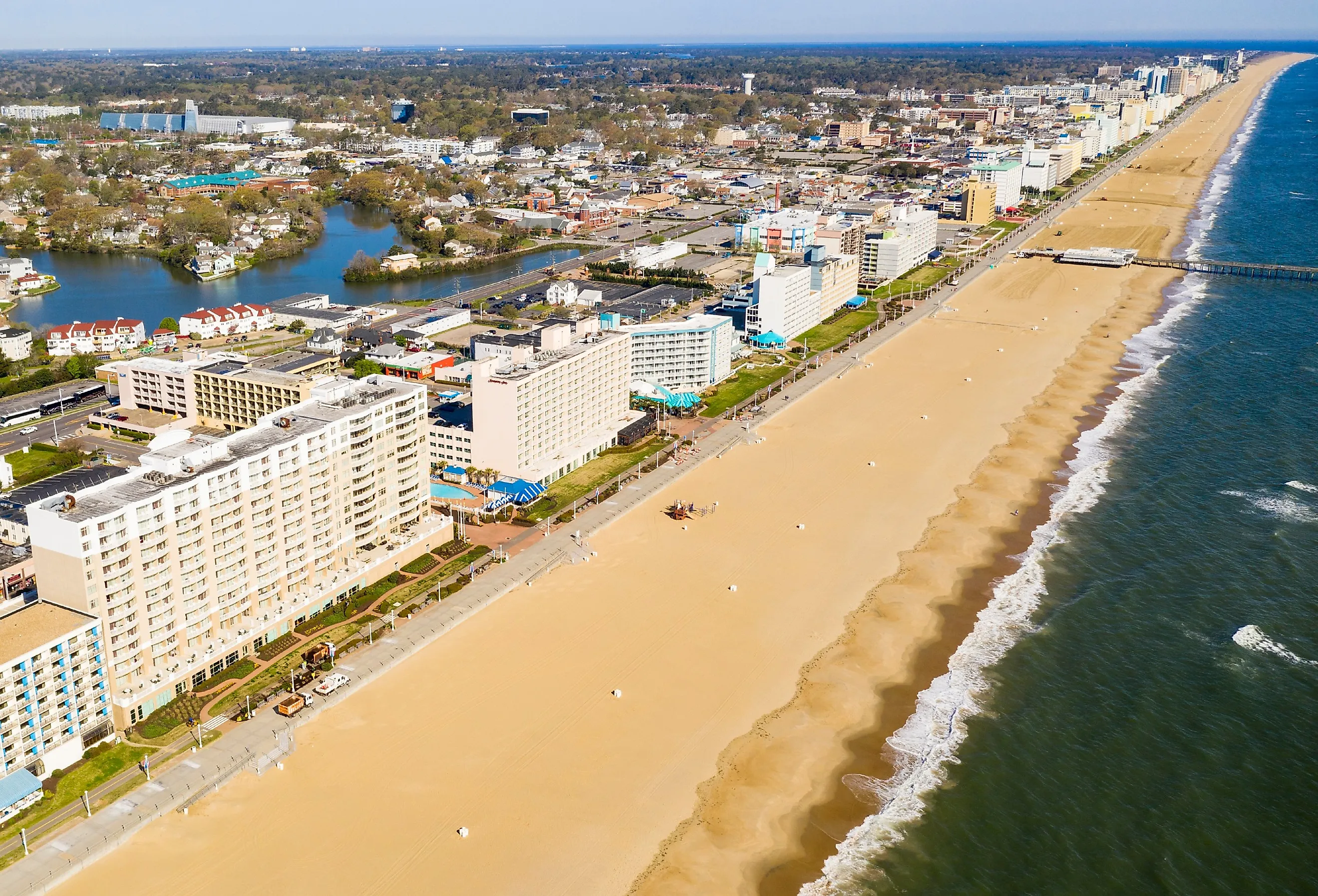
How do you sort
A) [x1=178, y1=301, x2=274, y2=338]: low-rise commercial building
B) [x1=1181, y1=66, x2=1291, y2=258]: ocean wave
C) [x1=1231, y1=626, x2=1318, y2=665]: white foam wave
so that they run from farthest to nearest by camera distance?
[x1=1181, y1=66, x2=1291, y2=258]: ocean wave, [x1=178, y1=301, x2=274, y2=338]: low-rise commercial building, [x1=1231, y1=626, x2=1318, y2=665]: white foam wave

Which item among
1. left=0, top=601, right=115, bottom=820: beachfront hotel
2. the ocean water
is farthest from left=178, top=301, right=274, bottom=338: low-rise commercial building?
the ocean water

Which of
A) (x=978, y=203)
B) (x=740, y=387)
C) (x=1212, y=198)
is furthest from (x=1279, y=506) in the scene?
(x=1212, y=198)

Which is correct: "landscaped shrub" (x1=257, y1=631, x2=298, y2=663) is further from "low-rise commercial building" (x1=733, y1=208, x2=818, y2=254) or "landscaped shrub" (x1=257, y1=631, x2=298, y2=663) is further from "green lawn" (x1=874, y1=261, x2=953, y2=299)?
"green lawn" (x1=874, y1=261, x2=953, y2=299)

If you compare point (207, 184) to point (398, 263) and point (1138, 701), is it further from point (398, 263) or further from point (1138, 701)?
point (1138, 701)

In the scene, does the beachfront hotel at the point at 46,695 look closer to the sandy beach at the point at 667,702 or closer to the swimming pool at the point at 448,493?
the sandy beach at the point at 667,702

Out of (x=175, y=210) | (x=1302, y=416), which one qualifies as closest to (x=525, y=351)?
(x=1302, y=416)

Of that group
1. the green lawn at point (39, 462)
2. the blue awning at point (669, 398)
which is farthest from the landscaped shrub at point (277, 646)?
the blue awning at point (669, 398)
